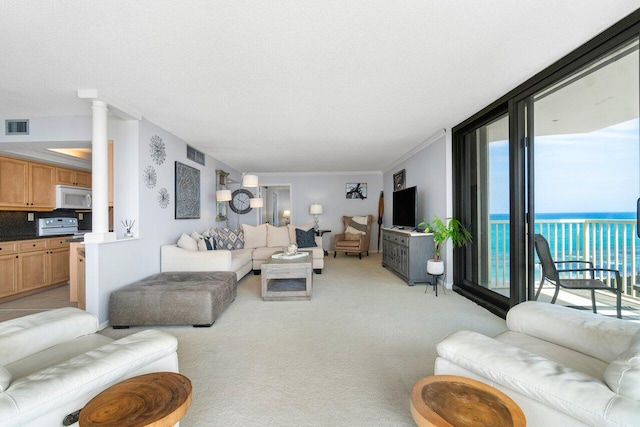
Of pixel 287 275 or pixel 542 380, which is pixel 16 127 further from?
pixel 542 380

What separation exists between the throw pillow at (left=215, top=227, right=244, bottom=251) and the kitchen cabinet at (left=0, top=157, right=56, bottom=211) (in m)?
2.60

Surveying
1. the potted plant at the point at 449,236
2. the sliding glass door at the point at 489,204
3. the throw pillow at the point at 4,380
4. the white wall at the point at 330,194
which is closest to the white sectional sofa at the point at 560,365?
the throw pillow at the point at 4,380

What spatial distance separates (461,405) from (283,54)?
2.38 meters

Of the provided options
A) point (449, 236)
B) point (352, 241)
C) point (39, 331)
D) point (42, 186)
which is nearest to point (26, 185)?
point (42, 186)

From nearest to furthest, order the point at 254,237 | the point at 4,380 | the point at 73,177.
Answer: the point at 4,380 → the point at 73,177 → the point at 254,237

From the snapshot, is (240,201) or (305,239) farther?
(240,201)

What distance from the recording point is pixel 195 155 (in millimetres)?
5230

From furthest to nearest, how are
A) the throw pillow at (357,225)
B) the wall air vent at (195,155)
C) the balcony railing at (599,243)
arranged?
the throw pillow at (357,225)
the wall air vent at (195,155)
the balcony railing at (599,243)

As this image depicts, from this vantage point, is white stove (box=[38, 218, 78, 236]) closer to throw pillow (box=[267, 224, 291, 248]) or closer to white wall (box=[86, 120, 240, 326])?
white wall (box=[86, 120, 240, 326])

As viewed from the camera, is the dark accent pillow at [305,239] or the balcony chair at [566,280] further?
the dark accent pillow at [305,239]

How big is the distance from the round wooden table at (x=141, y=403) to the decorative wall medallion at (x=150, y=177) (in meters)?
3.02

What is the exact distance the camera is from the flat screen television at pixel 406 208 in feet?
16.9

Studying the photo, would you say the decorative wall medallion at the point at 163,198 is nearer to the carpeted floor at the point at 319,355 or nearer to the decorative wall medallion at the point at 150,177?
the decorative wall medallion at the point at 150,177

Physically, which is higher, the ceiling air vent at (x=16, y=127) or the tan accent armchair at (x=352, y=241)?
the ceiling air vent at (x=16, y=127)
